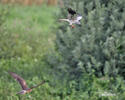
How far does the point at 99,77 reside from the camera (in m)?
4.88

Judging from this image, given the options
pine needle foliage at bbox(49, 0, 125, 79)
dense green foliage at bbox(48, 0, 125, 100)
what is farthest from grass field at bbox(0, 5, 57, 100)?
pine needle foliage at bbox(49, 0, 125, 79)

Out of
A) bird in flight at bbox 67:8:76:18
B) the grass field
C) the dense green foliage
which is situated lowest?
the grass field

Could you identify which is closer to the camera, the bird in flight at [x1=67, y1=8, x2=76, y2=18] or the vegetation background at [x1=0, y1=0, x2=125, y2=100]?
the bird in flight at [x1=67, y1=8, x2=76, y2=18]

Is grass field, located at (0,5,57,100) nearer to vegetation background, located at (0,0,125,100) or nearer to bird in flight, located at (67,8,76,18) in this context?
vegetation background, located at (0,0,125,100)

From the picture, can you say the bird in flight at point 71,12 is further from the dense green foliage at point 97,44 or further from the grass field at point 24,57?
the grass field at point 24,57

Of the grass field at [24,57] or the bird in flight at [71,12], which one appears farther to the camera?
the grass field at [24,57]

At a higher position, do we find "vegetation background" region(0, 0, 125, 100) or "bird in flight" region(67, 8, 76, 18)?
"bird in flight" region(67, 8, 76, 18)

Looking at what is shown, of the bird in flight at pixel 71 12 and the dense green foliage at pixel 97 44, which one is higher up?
the bird in flight at pixel 71 12

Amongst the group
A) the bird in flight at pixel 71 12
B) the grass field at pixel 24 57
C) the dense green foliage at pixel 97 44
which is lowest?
the grass field at pixel 24 57

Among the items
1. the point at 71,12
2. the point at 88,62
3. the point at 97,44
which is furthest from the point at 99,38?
the point at 71,12

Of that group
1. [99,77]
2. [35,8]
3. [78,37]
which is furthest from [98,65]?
[35,8]

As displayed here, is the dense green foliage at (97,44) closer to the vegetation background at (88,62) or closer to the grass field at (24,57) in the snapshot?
the vegetation background at (88,62)

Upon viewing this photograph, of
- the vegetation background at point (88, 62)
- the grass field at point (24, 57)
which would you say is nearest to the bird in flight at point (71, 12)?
the vegetation background at point (88, 62)

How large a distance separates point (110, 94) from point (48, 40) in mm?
3518
